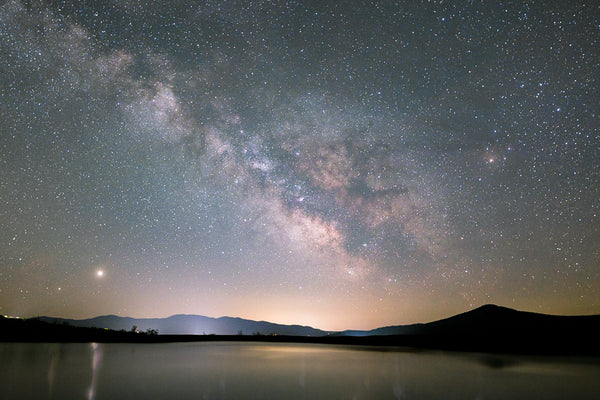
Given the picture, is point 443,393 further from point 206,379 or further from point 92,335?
point 92,335

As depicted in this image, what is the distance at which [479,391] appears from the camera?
11.4 m

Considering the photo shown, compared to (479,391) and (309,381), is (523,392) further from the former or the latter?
(309,381)

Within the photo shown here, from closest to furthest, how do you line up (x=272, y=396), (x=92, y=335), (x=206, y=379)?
1. (x=272, y=396)
2. (x=206, y=379)
3. (x=92, y=335)

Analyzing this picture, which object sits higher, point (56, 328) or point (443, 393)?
point (443, 393)

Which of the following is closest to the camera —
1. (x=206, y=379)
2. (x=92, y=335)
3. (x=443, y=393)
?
(x=443, y=393)

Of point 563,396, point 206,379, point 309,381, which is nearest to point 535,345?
point 563,396

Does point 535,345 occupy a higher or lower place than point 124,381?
lower

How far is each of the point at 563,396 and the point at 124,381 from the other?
50.8 ft

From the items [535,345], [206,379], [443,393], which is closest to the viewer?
[443,393]

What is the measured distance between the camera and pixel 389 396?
9.89 metres

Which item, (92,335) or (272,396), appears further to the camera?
(92,335)

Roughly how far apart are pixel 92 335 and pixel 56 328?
939 cm

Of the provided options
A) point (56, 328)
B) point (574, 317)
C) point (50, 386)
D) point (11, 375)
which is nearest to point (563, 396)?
point (50, 386)

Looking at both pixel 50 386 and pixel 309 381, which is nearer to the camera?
pixel 50 386
